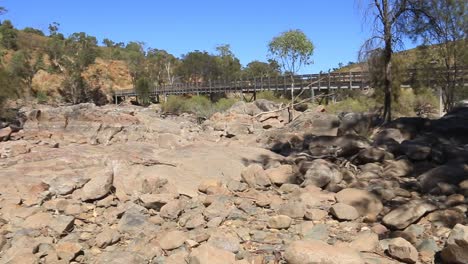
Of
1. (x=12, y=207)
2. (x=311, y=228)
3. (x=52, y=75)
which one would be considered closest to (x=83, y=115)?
(x=12, y=207)

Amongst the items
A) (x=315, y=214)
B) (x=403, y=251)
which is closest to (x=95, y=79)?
(x=315, y=214)

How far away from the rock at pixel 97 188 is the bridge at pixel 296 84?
21.2 ft

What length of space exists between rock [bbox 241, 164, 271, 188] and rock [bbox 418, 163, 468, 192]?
8.19 ft

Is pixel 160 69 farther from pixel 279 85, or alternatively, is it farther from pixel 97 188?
pixel 97 188

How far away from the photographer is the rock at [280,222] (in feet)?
20.9

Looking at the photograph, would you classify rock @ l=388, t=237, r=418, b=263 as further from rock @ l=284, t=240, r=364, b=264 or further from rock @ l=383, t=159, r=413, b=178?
rock @ l=383, t=159, r=413, b=178

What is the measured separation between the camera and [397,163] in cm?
888

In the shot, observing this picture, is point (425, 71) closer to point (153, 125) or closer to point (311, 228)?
point (153, 125)

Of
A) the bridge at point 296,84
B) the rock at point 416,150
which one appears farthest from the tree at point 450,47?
the rock at point 416,150

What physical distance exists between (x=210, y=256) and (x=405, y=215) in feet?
8.94

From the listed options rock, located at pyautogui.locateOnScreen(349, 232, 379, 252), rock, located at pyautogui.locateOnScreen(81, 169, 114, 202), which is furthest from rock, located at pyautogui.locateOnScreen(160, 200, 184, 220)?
rock, located at pyautogui.locateOnScreen(349, 232, 379, 252)

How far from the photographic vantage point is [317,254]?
4926 millimetres

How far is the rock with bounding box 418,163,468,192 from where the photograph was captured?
302 inches

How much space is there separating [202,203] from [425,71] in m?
15.8
